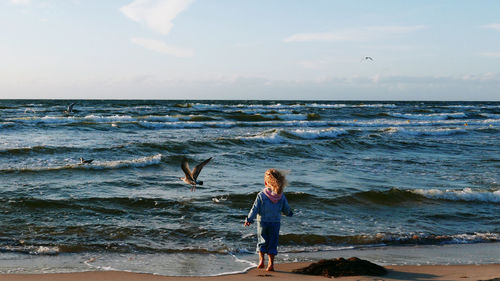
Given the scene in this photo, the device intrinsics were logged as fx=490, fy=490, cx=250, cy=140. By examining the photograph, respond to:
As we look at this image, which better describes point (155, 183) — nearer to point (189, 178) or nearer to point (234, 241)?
point (189, 178)

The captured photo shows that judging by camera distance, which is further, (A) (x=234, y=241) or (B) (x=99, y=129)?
(B) (x=99, y=129)

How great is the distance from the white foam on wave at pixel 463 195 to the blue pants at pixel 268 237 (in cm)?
532

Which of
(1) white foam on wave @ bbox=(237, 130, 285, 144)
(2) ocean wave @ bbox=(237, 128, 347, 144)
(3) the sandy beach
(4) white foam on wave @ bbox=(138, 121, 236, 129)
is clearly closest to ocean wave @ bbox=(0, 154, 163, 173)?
(2) ocean wave @ bbox=(237, 128, 347, 144)

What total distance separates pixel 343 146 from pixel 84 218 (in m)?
13.0

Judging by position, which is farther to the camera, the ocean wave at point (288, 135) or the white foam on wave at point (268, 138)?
the ocean wave at point (288, 135)

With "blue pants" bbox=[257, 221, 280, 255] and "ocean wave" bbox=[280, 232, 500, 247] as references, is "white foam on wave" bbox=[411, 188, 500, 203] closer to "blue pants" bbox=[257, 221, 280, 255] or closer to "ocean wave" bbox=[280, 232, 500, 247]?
"ocean wave" bbox=[280, 232, 500, 247]

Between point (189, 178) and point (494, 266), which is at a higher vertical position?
point (189, 178)

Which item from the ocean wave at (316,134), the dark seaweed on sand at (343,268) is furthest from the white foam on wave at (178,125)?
the dark seaweed on sand at (343,268)

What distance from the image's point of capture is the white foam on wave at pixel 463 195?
384 inches

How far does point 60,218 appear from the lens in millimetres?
7688

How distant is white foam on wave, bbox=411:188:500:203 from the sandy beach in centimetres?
438

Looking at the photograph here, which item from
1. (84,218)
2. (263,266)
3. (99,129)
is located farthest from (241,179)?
(99,129)

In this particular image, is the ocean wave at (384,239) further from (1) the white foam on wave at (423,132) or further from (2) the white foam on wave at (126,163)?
(1) the white foam on wave at (423,132)

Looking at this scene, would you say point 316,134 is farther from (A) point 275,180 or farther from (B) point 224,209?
(A) point 275,180
